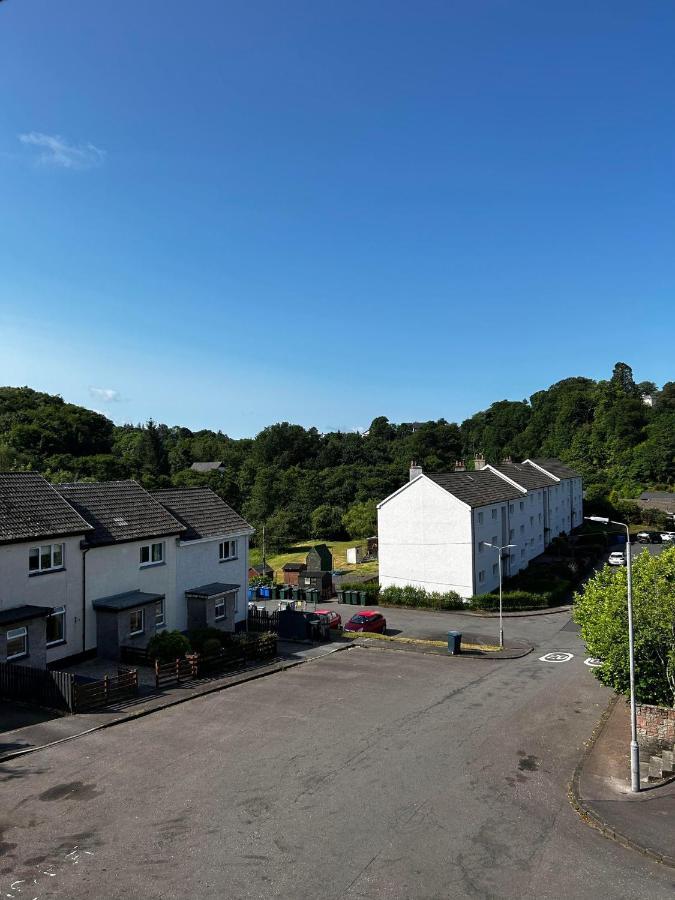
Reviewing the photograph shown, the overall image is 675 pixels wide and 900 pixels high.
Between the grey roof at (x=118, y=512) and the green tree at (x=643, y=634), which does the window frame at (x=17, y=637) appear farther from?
the green tree at (x=643, y=634)

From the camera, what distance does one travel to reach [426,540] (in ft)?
149

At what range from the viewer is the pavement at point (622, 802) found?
42.8 ft

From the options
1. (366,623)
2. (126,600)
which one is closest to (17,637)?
(126,600)

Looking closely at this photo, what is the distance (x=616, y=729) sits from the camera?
20.0 meters

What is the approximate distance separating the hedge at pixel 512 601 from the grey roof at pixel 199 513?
17.5 metres

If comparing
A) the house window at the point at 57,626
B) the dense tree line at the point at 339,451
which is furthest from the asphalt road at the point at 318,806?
the dense tree line at the point at 339,451

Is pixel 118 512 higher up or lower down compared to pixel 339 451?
lower down

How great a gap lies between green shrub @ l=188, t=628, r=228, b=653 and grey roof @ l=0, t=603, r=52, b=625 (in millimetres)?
7205

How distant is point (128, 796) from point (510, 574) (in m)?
40.7

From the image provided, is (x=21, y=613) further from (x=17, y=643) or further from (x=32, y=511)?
(x=32, y=511)

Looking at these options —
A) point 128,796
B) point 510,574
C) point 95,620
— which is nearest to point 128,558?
point 95,620

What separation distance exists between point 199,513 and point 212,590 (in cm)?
472

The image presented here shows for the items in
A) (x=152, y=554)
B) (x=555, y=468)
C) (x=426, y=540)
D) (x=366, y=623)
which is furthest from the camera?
(x=555, y=468)

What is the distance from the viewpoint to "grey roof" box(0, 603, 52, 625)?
22.2 metres
